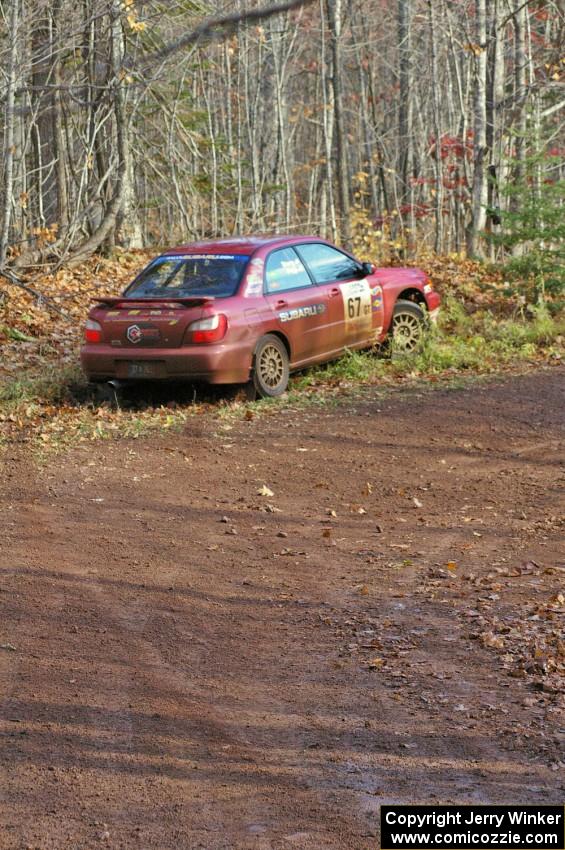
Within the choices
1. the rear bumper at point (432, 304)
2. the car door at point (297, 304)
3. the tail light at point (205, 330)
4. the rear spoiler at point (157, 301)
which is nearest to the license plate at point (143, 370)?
the tail light at point (205, 330)

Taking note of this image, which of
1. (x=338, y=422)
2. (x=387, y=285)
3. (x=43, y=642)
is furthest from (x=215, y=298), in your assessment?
(x=43, y=642)

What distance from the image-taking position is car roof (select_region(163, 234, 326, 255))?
1180 centimetres

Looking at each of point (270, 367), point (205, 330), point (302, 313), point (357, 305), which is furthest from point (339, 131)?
point (205, 330)

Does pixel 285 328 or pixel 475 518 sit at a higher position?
pixel 285 328

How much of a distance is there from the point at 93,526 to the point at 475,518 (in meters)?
2.62

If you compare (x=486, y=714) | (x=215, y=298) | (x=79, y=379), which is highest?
(x=215, y=298)

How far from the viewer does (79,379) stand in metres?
12.4

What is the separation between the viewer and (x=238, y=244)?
11945 millimetres

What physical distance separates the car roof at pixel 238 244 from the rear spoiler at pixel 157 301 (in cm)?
74

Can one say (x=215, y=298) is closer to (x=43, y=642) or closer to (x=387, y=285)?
(x=387, y=285)

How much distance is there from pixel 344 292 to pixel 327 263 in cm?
37

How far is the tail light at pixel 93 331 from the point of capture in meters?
11.4

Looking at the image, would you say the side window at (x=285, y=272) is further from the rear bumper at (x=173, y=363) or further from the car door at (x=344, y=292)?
the rear bumper at (x=173, y=363)

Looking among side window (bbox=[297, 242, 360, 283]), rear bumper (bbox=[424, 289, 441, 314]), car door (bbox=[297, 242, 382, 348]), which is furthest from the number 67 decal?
rear bumper (bbox=[424, 289, 441, 314])
